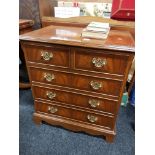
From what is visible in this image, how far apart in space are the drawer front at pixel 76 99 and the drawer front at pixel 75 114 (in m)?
0.07

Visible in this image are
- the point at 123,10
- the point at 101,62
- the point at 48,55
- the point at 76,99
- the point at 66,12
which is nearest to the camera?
the point at 101,62

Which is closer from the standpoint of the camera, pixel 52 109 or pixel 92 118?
pixel 92 118

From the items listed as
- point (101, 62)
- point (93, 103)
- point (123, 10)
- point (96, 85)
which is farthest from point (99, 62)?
point (123, 10)

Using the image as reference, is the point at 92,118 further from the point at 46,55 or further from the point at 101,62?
the point at 46,55

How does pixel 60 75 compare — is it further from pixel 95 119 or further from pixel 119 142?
pixel 119 142

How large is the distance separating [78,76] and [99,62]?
0.20 meters

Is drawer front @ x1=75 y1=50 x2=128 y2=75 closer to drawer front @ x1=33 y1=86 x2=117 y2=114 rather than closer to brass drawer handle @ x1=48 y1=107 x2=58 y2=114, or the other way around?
drawer front @ x1=33 y1=86 x2=117 y2=114

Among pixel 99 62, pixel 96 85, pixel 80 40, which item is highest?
pixel 80 40

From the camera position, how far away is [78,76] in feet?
4.21

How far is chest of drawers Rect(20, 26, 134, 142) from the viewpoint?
115cm

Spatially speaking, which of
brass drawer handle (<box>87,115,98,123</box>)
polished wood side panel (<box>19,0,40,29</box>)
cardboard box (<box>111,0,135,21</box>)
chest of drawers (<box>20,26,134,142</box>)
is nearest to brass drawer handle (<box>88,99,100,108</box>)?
chest of drawers (<box>20,26,134,142</box>)

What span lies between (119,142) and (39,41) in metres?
1.07

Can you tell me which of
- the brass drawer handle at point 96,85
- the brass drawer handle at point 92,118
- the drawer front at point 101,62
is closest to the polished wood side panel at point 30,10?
the drawer front at point 101,62

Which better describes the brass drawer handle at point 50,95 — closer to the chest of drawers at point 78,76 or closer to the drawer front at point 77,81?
the chest of drawers at point 78,76
